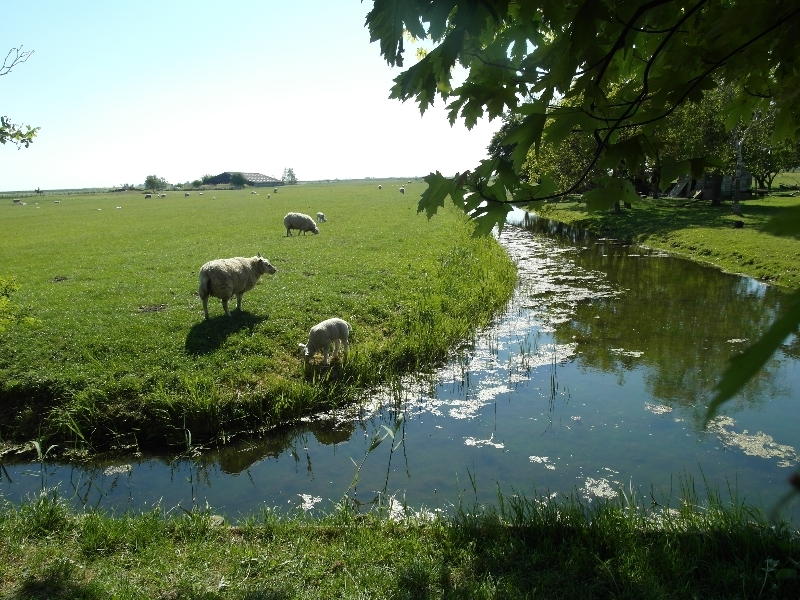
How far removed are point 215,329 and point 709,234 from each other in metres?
23.4

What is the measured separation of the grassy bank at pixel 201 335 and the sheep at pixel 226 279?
657 mm

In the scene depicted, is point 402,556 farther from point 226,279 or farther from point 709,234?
point 709,234

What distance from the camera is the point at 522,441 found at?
930cm

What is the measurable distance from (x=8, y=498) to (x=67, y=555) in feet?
11.6

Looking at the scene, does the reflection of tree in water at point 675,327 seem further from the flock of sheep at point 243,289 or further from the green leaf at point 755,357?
the green leaf at point 755,357

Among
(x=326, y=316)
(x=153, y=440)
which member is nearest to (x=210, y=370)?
(x=153, y=440)

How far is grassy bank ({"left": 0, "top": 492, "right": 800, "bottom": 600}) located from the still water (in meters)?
0.87

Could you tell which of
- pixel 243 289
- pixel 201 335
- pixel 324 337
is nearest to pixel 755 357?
pixel 324 337

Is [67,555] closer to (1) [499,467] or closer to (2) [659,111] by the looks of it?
(1) [499,467]

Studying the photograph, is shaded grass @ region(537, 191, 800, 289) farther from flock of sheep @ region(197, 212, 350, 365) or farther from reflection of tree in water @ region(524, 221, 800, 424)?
flock of sheep @ region(197, 212, 350, 365)

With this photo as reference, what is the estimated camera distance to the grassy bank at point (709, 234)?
67.0 ft

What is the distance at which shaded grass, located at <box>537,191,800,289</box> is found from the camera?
2045 centimetres

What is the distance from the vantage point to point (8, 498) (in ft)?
26.8

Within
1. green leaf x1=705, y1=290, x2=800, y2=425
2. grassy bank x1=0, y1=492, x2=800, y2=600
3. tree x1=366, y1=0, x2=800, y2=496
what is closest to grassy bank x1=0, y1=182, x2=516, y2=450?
grassy bank x1=0, y1=492, x2=800, y2=600
